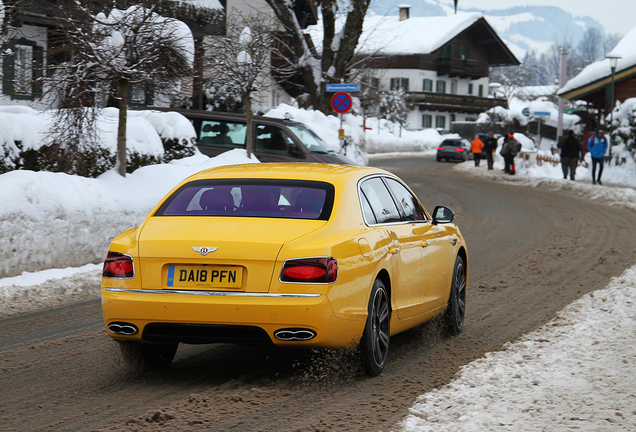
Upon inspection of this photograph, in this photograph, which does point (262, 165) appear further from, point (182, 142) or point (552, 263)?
point (182, 142)

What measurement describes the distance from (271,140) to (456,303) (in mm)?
12308

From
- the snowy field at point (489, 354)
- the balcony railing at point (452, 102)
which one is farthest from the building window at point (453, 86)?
the snowy field at point (489, 354)

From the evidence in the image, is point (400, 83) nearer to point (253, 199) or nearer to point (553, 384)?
point (253, 199)

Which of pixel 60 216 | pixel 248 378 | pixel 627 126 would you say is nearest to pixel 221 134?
pixel 60 216

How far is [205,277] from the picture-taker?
5.10 metres

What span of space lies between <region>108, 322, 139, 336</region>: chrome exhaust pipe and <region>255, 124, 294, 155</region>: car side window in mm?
14065

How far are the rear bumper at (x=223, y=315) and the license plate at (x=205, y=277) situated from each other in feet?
0.16

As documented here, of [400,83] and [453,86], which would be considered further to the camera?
[453,86]

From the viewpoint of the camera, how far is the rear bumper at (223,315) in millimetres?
5035

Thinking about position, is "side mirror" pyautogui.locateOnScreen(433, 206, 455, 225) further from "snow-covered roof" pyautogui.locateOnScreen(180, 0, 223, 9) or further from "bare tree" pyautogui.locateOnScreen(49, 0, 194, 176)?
"snow-covered roof" pyautogui.locateOnScreen(180, 0, 223, 9)

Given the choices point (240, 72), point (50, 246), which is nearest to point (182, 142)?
point (240, 72)

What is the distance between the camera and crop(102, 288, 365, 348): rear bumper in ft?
16.5

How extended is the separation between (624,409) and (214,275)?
2.61 meters

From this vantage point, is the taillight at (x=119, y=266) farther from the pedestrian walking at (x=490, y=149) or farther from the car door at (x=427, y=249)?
the pedestrian walking at (x=490, y=149)
